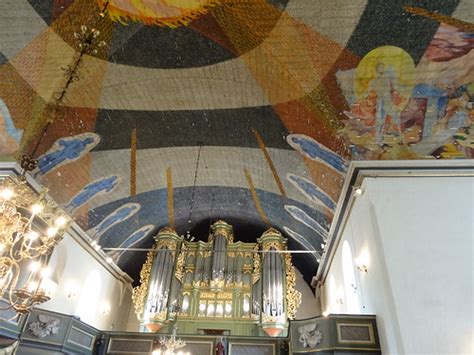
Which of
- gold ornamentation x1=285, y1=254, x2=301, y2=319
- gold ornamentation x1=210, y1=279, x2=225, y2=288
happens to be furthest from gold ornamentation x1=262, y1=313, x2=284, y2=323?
gold ornamentation x1=210, y1=279, x2=225, y2=288

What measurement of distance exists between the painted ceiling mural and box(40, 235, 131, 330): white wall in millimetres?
1428

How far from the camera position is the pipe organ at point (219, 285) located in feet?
42.1

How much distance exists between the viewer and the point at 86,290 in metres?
11.6

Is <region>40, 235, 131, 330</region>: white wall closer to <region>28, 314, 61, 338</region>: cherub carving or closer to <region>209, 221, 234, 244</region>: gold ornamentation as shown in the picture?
<region>28, 314, 61, 338</region>: cherub carving

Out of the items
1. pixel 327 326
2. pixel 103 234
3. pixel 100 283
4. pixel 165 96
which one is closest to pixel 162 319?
pixel 100 283

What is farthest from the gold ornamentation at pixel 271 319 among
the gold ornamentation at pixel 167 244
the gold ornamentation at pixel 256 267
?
the gold ornamentation at pixel 167 244

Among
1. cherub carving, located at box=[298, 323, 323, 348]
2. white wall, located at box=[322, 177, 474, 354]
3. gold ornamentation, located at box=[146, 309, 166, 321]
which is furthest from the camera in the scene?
gold ornamentation, located at box=[146, 309, 166, 321]

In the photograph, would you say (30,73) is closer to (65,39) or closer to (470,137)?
(65,39)

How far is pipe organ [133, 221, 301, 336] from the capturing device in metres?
12.8

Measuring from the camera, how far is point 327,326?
7.52 m

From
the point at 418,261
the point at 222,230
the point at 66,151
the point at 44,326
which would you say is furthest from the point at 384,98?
the point at 222,230

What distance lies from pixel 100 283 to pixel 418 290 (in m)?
10.6

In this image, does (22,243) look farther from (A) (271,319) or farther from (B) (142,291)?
(A) (271,319)

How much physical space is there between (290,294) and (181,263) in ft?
15.2
